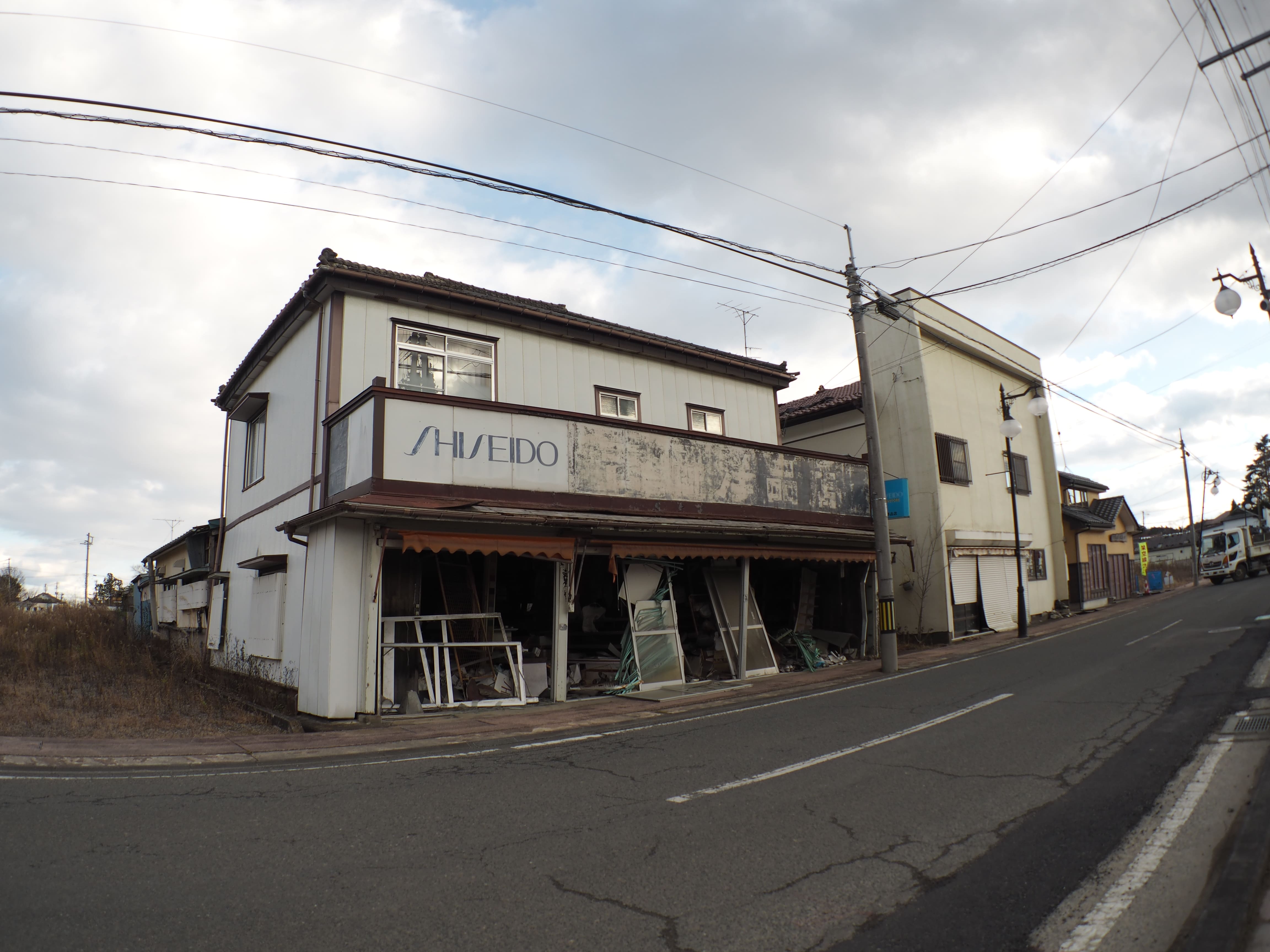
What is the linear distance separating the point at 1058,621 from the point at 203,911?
88.9ft

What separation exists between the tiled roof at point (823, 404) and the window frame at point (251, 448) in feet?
52.5

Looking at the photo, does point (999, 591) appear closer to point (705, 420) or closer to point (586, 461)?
point (705, 420)

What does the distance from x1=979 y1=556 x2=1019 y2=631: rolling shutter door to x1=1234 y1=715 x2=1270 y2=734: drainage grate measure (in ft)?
48.4

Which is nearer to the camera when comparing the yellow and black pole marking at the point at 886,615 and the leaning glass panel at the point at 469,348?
the leaning glass panel at the point at 469,348

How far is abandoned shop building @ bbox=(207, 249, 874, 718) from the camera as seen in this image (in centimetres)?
1015

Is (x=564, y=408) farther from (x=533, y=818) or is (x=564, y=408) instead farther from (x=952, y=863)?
(x=952, y=863)

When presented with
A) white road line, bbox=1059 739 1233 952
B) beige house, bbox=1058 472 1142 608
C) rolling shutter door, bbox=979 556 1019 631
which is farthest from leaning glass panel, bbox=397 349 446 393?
beige house, bbox=1058 472 1142 608

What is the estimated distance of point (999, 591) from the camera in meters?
22.7

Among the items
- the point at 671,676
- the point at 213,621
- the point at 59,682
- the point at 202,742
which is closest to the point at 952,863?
the point at 202,742

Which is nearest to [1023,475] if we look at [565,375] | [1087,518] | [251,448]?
[1087,518]

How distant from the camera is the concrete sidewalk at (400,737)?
7242mm

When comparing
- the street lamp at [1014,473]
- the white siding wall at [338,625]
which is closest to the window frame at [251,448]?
the white siding wall at [338,625]

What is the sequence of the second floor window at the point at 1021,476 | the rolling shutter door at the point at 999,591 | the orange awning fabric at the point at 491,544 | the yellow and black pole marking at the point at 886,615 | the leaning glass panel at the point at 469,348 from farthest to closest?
the second floor window at the point at 1021,476
the rolling shutter door at the point at 999,591
the yellow and black pole marking at the point at 886,615
the leaning glass panel at the point at 469,348
the orange awning fabric at the point at 491,544

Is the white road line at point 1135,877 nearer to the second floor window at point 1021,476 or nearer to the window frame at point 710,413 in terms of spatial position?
the window frame at point 710,413
